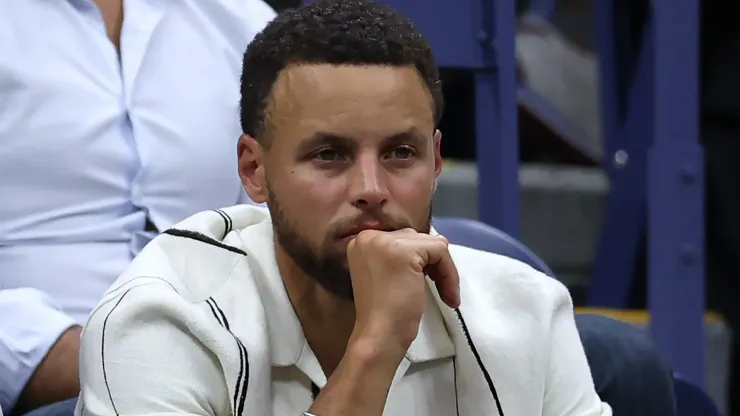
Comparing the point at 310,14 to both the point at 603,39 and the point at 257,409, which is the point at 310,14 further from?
the point at 603,39

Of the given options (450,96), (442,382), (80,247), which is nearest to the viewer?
(442,382)

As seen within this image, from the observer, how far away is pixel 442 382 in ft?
3.01

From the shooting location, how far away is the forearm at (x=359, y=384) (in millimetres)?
802

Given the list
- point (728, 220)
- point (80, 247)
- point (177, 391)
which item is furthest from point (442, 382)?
point (728, 220)

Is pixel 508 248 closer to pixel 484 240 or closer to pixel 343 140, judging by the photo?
pixel 484 240

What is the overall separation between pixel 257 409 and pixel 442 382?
16 cm

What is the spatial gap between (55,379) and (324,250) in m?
0.33

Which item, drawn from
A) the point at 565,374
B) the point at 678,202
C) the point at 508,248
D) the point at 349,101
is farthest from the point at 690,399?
the point at 349,101

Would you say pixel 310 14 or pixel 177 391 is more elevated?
pixel 310 14

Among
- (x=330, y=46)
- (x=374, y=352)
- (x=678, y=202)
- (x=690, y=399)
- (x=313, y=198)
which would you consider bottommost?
(x=690, y=399)

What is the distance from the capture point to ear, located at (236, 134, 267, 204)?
36.9 inches

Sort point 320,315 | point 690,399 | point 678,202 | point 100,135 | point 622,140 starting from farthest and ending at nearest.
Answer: point 622,140 < point 678,202 < point 690,399 < point 100,135 < point 320,315

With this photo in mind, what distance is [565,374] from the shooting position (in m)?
0.93

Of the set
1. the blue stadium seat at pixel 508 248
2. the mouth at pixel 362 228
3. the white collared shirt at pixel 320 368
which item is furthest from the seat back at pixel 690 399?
the mouth at pixel 362 228
